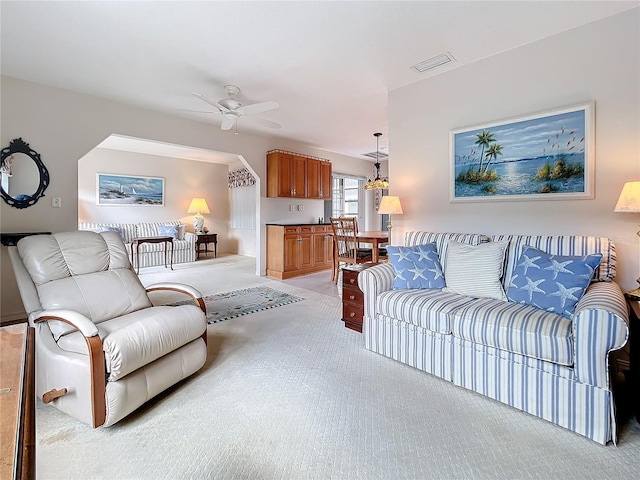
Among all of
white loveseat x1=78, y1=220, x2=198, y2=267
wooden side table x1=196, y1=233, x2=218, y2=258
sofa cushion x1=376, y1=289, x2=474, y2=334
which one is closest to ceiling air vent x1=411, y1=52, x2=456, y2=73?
sofa cushion x1=376, y1=289, x2=474, y2=334

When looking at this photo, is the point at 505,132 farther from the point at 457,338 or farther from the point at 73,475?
the point at 73,475

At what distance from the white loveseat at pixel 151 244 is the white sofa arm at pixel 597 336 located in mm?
6877

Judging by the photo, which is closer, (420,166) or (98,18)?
(98,18)

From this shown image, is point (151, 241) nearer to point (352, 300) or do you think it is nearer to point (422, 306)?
point (352, 300)

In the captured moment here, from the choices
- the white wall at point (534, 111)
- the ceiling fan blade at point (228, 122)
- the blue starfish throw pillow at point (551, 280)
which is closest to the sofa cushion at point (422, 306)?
the blue starfish throw pillow at point (551, 280)

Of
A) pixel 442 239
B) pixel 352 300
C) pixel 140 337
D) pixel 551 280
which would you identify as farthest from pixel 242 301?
pixel 551 280

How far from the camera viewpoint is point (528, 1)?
7.09 feet

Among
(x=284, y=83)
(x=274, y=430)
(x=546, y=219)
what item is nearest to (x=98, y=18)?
(x=284, y=83)

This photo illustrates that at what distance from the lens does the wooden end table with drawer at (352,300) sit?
3033 millimetres

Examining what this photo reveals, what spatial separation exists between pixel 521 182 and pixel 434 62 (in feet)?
4.56

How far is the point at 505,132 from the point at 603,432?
2315 mm

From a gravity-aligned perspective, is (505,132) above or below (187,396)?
above

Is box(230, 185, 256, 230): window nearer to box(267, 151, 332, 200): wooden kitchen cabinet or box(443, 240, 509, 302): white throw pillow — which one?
box(267, 151, 332, 200): wooden kitchen cabinet

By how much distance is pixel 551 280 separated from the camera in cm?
201
